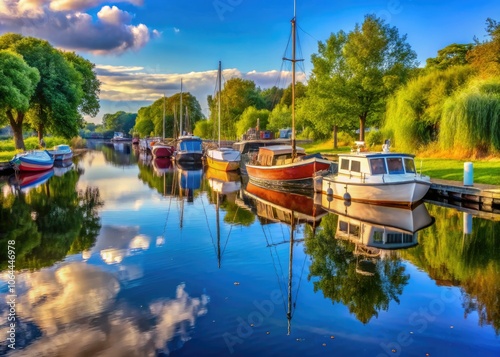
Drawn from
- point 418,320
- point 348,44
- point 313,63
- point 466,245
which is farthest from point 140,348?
point 313,63

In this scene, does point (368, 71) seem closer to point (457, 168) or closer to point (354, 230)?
point (457, 168)

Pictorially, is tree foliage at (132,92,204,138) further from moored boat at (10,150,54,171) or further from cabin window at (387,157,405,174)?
cabin window at (387,157,405,174)

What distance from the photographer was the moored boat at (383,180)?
21922 millimetres

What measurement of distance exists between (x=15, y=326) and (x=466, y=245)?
13158mm

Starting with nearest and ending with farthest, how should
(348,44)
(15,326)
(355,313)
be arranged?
1. (15,326)
2. (355,313)
3. (348,44)

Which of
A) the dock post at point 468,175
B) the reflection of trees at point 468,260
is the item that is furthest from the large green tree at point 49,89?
the reflection of trees at point 468,260

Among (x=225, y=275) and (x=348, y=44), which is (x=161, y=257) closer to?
(x=225, y=275)

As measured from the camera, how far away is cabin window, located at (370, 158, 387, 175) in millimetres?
22859

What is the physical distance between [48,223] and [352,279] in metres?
13.0

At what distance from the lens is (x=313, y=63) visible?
174 feet

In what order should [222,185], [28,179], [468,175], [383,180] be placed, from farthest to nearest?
[28,179]
[222,185]
[468,175]
[383,180]

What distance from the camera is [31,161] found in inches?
1582

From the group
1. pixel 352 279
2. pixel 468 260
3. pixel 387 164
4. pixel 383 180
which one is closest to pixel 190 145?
pixel 387 164

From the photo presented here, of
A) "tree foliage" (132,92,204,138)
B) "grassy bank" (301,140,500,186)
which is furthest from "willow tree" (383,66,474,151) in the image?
"tree foliage" (132,92,204,138)
